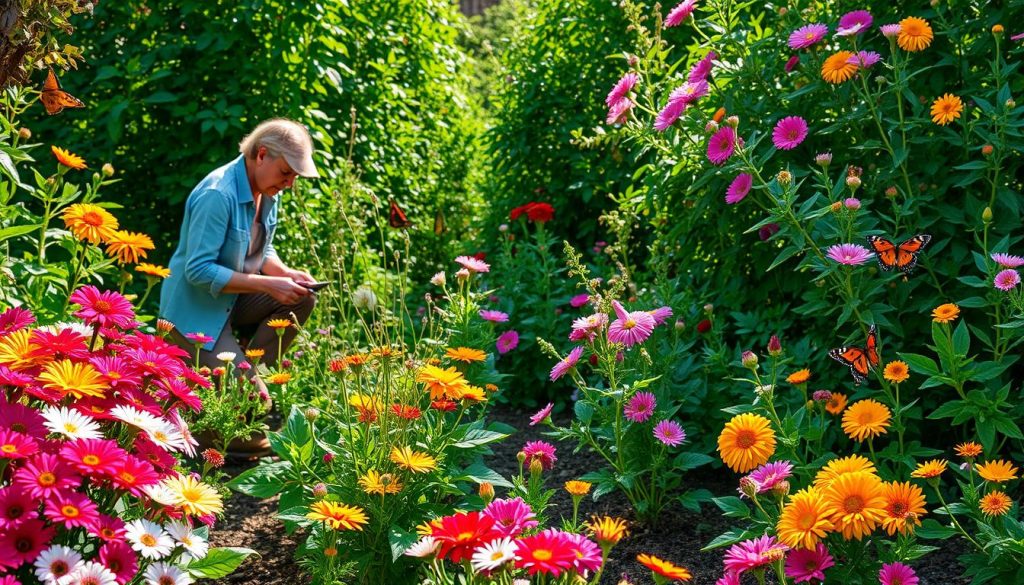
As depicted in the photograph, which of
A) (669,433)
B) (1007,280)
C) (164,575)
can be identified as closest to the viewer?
(164,575)

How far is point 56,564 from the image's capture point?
1460mm

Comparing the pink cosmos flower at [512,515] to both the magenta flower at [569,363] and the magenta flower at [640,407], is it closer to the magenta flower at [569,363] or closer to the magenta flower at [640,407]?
the magenta flower at [569,363]

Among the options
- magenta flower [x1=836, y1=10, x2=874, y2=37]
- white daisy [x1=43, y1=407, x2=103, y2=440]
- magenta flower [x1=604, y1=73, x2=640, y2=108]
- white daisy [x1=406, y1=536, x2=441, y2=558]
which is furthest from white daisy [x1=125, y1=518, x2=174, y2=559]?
magenta flower [x1=836, y1=10, x2=874, y2=37]

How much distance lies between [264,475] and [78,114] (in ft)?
9.55

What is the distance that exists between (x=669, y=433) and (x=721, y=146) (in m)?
0.79

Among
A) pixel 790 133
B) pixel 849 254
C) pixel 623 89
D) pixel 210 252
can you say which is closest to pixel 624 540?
pixel 849 254

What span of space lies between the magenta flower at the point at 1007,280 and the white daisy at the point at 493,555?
1360 mm

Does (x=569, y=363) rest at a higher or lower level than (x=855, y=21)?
lower

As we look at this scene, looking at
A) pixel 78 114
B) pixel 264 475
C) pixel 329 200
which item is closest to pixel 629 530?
pixel 264 475

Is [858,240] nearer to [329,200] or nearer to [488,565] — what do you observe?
[488,565]

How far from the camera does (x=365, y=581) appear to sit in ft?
7.44

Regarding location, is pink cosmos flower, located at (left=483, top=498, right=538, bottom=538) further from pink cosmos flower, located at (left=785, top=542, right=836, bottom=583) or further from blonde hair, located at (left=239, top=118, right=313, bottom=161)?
blonde hair, located at (left=239, top=118, right=313, bottom=161)

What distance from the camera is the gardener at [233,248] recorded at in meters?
3.55

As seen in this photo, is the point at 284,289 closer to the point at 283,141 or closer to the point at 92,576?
the point at 283,141
